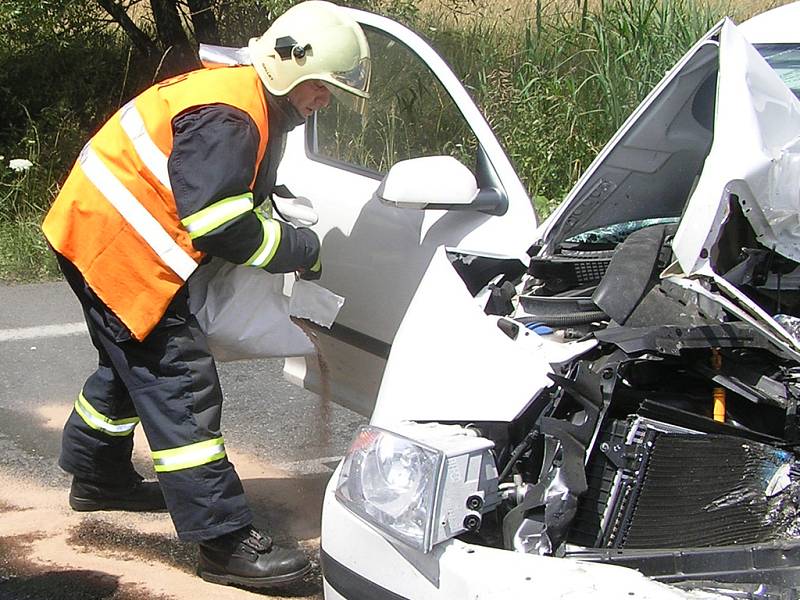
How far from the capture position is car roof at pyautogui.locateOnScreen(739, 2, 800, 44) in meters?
3.71

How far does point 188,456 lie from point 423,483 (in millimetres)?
1353

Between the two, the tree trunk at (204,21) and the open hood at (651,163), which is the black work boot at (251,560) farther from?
the tree trunk at (204,21)

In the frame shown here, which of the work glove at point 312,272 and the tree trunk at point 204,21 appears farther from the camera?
the tree trunk at point 204,21

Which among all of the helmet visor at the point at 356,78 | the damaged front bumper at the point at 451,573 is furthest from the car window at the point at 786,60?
the damaged front bumper at the point at 451,573

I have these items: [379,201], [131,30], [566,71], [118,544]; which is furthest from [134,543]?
[131,30]

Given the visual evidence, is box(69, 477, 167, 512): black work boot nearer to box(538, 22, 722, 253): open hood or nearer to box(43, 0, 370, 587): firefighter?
box(43, 0, 370, 587): firefighter

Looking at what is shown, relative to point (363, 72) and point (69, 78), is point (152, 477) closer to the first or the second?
point (363, 72)

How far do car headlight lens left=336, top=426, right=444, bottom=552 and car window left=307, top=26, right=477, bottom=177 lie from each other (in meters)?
1.53

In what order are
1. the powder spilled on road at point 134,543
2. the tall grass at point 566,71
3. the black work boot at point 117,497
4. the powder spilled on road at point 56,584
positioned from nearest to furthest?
the powder spilled on road at point 56,584 < the powder spilled on road at point 134,543 < the black work boot at point 117,497 < the tall grass at point 566,71

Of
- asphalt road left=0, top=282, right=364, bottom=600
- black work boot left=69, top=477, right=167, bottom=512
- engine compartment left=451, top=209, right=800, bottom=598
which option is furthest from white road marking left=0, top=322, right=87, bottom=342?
engine compartment left=451, top=209, right=800, bottom=598

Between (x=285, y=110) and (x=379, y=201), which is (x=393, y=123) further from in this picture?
(x=285, y=110)

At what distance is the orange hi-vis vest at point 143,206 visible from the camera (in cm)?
343

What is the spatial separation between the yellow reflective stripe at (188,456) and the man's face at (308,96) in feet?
3.55

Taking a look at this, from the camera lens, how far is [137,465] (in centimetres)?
454
